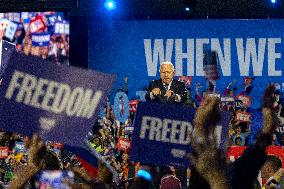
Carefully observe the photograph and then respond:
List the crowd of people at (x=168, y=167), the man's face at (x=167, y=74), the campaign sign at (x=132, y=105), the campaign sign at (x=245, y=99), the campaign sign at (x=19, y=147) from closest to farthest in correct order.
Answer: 1. the crowd of people at (x=168, y=167)
2. the man's face at (x=167, y=74)
3. the campaign sign at (x=19, y=147)
4. the campaign sign at (x=245, y=99)
5. the campaign sign at (x=132, y=105)

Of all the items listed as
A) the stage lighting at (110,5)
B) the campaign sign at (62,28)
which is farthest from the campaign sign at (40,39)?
the stage lighting at (110,5)

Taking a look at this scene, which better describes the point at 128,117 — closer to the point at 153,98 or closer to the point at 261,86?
the point at 261,86

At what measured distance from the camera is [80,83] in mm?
4664

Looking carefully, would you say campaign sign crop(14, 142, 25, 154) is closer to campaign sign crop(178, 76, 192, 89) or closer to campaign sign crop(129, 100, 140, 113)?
campaign sign crop(129, 100, 140, 113)

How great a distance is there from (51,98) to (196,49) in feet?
29.6

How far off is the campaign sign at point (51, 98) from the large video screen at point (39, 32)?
32.3 feet

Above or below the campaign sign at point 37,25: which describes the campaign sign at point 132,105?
below

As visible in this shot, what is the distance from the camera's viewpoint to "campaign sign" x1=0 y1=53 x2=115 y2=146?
462 centimetres

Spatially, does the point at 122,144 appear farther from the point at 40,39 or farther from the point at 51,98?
the point at 51,98

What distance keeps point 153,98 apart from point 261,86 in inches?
253

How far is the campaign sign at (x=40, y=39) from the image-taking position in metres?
14.7

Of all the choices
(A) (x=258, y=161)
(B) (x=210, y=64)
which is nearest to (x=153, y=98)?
(B) (x=210, y=64)

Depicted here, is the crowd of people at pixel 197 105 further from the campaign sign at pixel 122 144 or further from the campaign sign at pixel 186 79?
the campaign sign at pixel 186 79

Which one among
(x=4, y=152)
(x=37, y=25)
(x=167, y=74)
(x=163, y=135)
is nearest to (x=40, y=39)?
(x=37, y=25)
